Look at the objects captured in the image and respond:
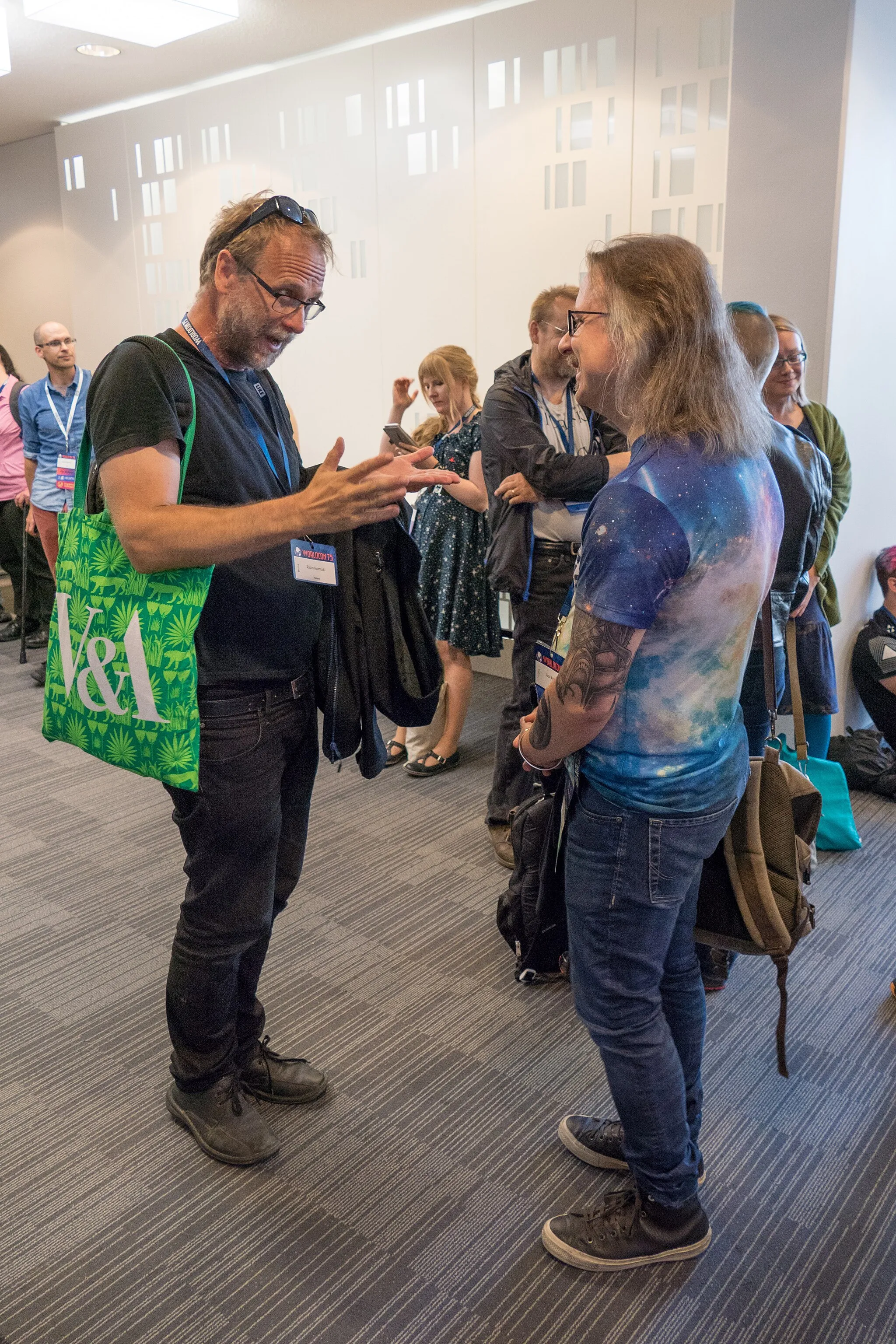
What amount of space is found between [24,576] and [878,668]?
159 inches

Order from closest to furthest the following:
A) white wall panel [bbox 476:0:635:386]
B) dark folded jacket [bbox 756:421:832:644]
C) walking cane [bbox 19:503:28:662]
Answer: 1. dark folded jacket [bbox 756:421:832:644]
2. white wall panel [bbox 476:0:635:386]
3. walking cane [bbox 19:503:28:662]

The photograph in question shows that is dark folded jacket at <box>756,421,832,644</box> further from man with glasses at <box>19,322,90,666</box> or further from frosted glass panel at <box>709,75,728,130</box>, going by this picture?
man with glasses at <box>19,322,90,666</box>

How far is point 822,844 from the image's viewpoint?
122 inches

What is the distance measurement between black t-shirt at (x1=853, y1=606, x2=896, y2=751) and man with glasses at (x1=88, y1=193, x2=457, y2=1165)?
245 cm

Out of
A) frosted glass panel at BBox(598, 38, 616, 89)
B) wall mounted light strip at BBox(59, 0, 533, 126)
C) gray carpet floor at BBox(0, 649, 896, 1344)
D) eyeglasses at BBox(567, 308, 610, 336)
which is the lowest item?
gray carpet floor at BBox(0, 649, 896, 1344)

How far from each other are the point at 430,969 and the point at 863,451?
233cm

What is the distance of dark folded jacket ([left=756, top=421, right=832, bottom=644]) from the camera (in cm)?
215

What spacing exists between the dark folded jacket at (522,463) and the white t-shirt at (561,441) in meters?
0.02

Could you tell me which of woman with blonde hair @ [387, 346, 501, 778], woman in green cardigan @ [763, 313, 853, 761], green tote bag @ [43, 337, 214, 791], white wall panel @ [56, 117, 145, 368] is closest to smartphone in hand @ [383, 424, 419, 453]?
woman with blonde hair @ [387, 346, 501, 778]

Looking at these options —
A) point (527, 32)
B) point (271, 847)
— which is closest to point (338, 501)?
point (271, 847)

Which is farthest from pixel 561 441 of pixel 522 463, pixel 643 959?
pixel 643 959

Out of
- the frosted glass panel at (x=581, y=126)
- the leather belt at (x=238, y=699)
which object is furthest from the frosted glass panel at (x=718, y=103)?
the leather belt at (x=238, y=699)

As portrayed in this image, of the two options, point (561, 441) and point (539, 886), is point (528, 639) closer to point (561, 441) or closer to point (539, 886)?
point (561, 441)

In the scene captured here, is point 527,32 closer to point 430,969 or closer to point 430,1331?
point 430,969
